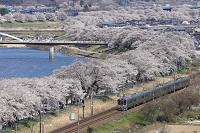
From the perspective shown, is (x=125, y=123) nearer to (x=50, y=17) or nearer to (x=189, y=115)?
A: (x=189, y=115)

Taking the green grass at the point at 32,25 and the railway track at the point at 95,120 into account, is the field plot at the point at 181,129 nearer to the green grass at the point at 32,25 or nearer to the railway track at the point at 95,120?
the railway track at the point at 95,120

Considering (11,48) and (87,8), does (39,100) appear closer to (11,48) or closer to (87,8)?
(11,48)

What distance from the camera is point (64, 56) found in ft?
245

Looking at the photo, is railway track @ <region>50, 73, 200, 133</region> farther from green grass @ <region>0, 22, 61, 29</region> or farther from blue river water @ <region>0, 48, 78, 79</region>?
green grass @ <region>0, 22, 61, 29</region>

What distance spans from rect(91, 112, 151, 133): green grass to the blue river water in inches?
837

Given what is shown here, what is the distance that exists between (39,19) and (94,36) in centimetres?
3305

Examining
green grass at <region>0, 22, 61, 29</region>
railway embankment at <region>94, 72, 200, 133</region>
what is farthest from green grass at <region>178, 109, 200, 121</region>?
green grass at <region>0, 22, 61, 29</region>

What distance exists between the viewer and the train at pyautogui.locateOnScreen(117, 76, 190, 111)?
32.5 m

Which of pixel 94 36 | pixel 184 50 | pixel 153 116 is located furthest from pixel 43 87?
pixel 94 36

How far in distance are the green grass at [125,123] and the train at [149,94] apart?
2.67ft

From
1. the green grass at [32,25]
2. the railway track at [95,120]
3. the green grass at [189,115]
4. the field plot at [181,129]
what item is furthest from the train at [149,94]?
the green grass at [32,25]

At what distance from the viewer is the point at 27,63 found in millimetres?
64500

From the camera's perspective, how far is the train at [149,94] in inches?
1280

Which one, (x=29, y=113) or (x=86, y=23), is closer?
(x=29, y=113)
